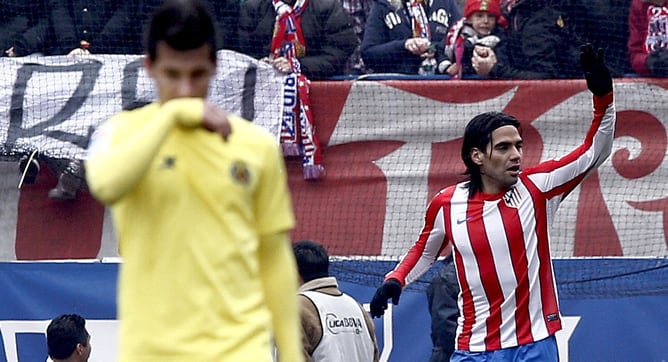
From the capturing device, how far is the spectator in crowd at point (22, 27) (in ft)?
32.3

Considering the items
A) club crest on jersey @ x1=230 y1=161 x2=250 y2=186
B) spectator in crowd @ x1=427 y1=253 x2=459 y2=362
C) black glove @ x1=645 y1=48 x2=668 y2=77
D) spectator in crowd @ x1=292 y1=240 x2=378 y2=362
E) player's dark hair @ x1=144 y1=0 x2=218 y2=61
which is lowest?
spectator in crowd @ x1=427 y1=253 x2=459 y2=362

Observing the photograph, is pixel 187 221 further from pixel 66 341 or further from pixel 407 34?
pixel 407 34

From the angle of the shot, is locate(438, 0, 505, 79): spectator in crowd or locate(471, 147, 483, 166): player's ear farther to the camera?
locate(438, 0, 505, 79): spectator in crowd

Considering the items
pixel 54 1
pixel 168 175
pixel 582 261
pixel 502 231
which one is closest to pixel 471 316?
pixel 502 231

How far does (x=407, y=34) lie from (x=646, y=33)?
1.75 metres

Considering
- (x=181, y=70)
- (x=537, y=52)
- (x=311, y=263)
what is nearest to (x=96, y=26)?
(x=537, y=52)

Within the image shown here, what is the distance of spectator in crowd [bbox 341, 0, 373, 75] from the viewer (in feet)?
33.2

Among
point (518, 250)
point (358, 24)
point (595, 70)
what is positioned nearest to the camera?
point (595, 70)

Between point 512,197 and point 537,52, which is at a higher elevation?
point 537,52

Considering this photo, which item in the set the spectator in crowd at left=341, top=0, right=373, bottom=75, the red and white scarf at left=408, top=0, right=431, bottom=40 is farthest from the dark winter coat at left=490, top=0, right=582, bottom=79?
the spectator in crowd at left=341, top=0, right=373, bottom=75

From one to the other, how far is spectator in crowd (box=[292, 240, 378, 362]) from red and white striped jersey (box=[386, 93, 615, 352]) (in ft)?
1.16

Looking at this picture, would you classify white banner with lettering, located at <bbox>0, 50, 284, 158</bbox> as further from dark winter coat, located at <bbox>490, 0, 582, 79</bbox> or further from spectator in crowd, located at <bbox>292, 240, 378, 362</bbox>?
spectator in crowd, located at <bbox>292, 240, 378, 362</bbox>

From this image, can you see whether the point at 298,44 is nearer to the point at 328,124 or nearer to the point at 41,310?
the point at 328,124

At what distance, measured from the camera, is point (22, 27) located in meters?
9.91
